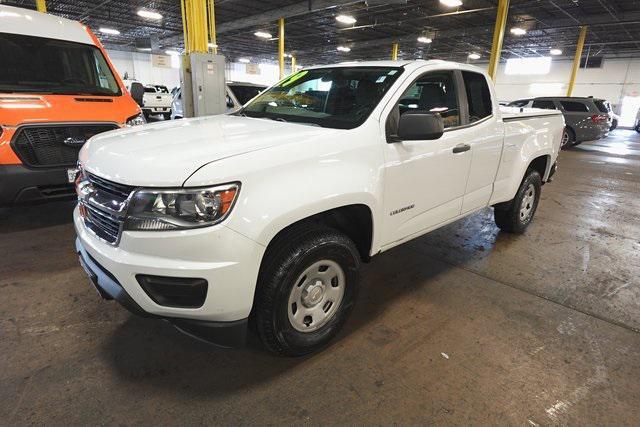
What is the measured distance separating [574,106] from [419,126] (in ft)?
43.7

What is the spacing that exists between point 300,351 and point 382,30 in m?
22.0

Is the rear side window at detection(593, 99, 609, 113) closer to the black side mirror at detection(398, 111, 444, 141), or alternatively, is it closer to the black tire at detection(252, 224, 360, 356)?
the black side mirror at detection(398, 111, 444, 141)

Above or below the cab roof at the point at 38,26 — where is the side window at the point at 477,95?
below

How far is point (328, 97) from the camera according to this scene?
2.72 m

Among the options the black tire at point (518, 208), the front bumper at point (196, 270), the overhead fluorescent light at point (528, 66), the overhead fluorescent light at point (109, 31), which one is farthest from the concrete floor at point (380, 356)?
the overhead fluorescent light at point (528, 66)

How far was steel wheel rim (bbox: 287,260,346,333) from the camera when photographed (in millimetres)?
2059

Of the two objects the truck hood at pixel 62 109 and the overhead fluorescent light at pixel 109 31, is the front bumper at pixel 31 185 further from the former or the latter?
the overhead fluorescent light at pixel 109 31

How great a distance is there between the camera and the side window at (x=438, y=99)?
2857 mm

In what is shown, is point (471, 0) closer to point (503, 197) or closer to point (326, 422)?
point (503, 197)

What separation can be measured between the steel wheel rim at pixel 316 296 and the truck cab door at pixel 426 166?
0.46 meters

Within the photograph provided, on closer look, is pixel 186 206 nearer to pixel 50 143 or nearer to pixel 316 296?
pixel 316 296

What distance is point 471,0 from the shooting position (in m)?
14.8

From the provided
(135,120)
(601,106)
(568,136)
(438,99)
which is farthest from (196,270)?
(601,106)

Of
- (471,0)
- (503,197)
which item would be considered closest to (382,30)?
(471,0)
